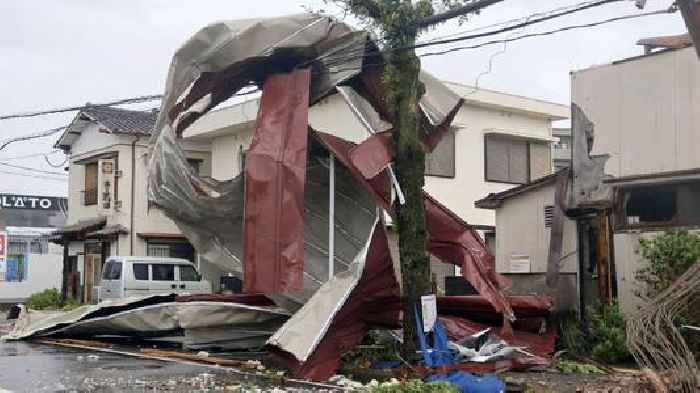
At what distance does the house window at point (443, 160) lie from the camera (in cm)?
2481

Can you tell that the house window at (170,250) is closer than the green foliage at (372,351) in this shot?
No

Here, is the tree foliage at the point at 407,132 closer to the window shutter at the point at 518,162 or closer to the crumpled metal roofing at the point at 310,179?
the crumpled metal roofing at the point at 310,179

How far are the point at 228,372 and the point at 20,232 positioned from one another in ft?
124

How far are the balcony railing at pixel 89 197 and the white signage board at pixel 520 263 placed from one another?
806 inches

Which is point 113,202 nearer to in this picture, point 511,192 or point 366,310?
point 511,192

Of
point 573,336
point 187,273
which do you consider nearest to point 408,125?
point 573,336

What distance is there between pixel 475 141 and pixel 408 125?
1409 centimetres

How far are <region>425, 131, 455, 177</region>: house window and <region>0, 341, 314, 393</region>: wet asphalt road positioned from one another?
12.3m

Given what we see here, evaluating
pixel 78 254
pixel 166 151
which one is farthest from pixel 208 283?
pixel 166 151

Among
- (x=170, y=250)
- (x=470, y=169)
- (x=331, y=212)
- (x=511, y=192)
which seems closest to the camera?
(x=331, y=212)

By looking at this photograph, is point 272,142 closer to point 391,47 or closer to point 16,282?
point 391,47

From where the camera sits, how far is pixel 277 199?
12.8 m

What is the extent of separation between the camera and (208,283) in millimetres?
26469

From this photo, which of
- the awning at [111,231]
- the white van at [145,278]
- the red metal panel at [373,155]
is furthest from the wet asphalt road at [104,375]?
the awning at [111,231]
